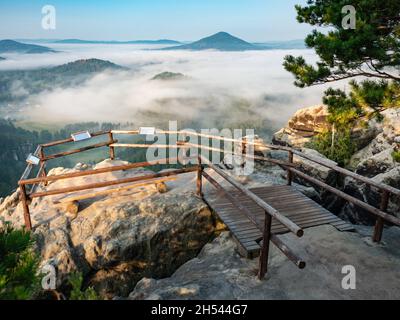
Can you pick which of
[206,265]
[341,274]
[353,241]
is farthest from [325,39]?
[206,265]

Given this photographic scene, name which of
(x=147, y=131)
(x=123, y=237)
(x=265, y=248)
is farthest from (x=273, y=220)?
(x=147, y=131)

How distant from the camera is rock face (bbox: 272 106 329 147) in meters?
24.6

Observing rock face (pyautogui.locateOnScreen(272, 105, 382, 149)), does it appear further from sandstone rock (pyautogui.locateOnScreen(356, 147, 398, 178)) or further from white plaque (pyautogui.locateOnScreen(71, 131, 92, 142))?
white plaque (pyautogui.locateOnScreen(71, 131, 92, 142))

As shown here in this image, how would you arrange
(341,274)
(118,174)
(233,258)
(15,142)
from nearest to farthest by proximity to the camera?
1. (341,274)
2. (233,258)
3. (118,174)
4. (15,142)

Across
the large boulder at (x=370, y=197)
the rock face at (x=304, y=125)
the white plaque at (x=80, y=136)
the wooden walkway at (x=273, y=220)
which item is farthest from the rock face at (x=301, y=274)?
the rock face at (x=304, y=125)

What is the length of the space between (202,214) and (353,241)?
3545mm

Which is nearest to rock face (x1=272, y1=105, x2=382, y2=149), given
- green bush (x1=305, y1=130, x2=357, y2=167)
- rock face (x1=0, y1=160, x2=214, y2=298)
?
green bush (x1=305, y1=130, x2=357, y2=167)

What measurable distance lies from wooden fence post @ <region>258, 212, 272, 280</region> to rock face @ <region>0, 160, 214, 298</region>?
2.60 metres

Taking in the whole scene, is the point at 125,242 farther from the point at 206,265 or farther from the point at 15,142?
the point at 15,142

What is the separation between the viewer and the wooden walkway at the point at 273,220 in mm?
6984

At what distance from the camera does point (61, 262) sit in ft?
24.6

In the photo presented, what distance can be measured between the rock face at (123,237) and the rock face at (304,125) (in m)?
16.9

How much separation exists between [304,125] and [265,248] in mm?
22032

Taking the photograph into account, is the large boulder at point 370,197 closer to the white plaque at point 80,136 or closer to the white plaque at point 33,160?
the white plaque at point 80,136
